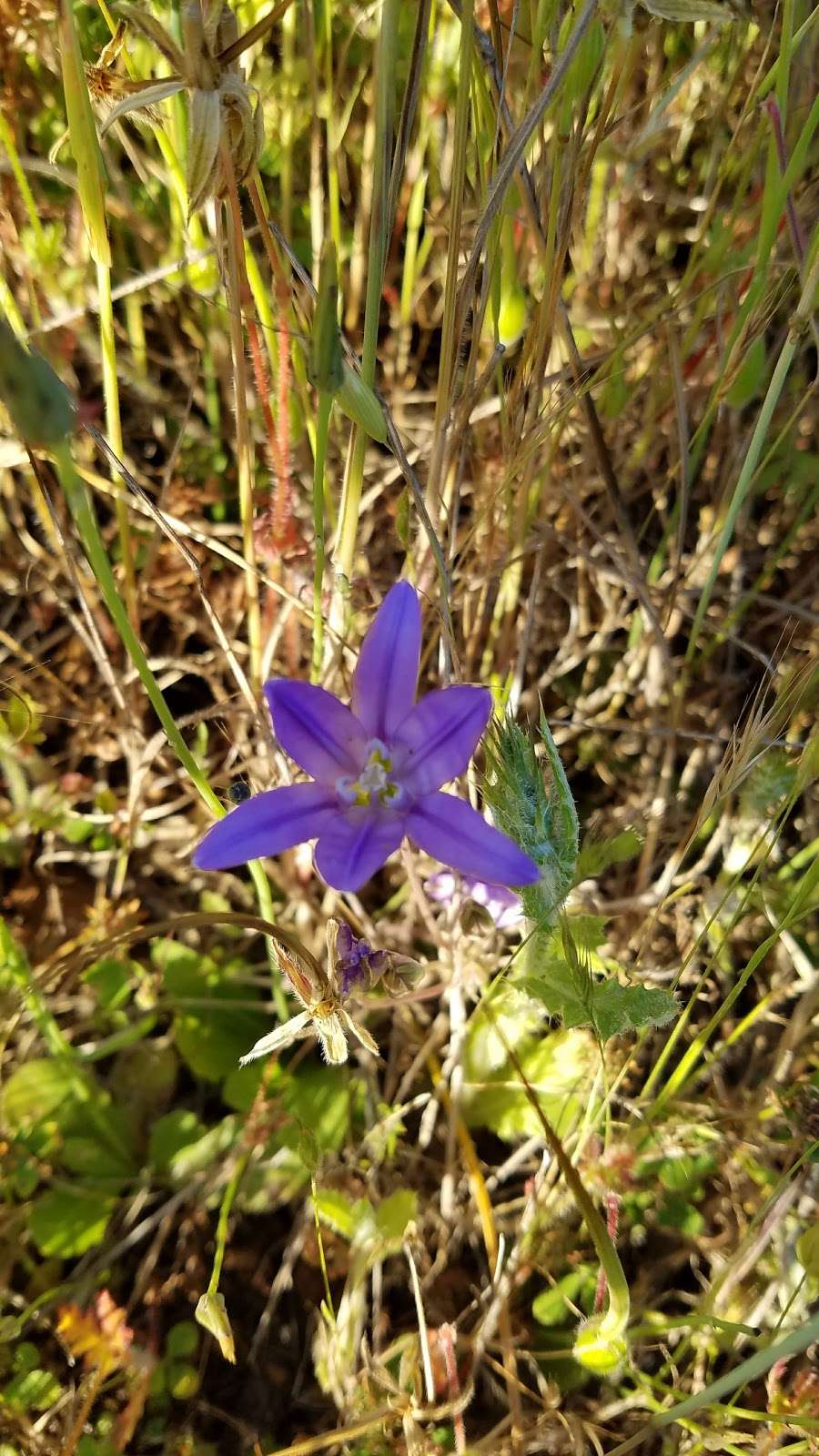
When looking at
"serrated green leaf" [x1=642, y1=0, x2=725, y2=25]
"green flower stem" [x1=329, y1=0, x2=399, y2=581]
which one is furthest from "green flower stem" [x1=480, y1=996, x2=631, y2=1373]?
"serrated green leaf" [x1=642, y1=0, x2=725, y2=25]

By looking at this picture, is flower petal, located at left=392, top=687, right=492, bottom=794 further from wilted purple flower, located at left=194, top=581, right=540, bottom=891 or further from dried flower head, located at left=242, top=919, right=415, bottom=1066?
dried flower head, located at left=242, top=919, right=415, bottom=1066

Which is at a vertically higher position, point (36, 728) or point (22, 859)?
point (36, 728)

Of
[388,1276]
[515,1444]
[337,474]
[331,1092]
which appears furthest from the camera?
[337,474]

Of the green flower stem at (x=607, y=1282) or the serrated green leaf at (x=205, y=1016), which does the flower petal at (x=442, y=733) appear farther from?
the serrated green leaf at (x=205, y=1016)

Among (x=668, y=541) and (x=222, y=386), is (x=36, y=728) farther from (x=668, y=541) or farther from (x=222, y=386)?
(x=668, y=541)

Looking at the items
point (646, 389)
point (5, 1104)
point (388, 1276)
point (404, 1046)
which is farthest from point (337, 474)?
point (388, 1276)

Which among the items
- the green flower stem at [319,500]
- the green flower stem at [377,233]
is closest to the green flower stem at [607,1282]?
the green flower stem at [319,500]
